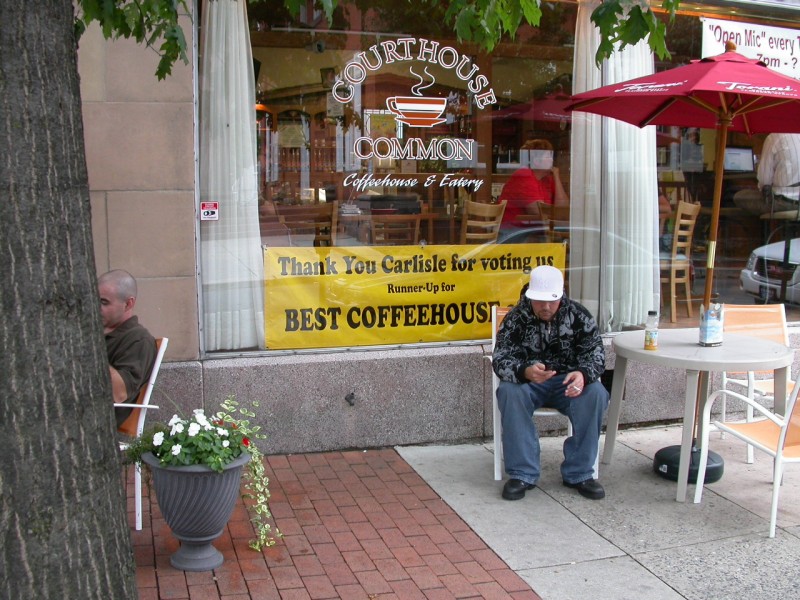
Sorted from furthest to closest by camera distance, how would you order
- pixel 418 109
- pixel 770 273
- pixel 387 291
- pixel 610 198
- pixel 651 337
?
pixel 770 273 → pixel 610 198 → pixel 418 109 → pixel 387 291 → pixel 651 337

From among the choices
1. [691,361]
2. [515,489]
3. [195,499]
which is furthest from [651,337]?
[195,499]

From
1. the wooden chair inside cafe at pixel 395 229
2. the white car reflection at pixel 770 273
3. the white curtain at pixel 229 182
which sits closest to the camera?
the white curtain at pixel 229 182

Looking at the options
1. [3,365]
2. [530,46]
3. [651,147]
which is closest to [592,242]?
[651,147]

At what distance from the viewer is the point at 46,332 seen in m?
2.27

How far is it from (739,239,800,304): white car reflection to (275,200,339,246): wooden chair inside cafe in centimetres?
340

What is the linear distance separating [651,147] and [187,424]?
4319mm

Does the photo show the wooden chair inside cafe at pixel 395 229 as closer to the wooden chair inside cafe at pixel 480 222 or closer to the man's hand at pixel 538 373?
the wooden chair inside cafe at pixel 480 222

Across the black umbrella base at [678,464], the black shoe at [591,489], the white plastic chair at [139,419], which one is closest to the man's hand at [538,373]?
the black shoe at [591,489]

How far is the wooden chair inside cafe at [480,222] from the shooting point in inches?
252

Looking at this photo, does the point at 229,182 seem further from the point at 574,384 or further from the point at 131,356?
the point at 574,384

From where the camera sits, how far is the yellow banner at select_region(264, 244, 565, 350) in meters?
5.96

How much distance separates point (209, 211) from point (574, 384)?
2499 mm

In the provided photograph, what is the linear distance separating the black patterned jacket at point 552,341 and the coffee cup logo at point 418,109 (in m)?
1.67

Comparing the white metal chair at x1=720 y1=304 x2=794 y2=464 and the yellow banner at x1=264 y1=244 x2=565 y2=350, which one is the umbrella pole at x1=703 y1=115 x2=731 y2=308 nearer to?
the white metal chair at x1=720 y1=304 x2=794 y2=464
